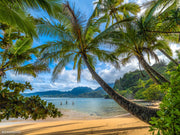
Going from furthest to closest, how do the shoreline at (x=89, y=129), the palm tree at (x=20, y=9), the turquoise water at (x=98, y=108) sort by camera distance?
the turquoise water at (x=98, y=108), the shoreline at (x=89, y=129), the palm tree at (x=20, y=9)

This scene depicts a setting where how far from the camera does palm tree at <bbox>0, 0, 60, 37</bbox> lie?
7.87 ft

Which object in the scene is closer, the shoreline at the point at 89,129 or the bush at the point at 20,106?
the bush at the point at 20,106

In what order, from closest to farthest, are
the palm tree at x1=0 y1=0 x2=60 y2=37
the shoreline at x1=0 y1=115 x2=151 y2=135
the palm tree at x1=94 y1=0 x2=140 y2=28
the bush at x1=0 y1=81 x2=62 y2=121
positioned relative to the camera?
the bush at x1=0 y1=81 x2=62 y2=121 → the palm tree at x1=0 y1=0 x2=60 y2=37 → the shoreline at x1=0 y1=115 x2=151 y2=135 → the palm tree at x1=94 y1=0 x2=140 y2=28

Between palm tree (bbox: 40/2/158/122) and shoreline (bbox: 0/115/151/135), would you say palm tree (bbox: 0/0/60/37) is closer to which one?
palm tree (bbox: 40/2/158/122)

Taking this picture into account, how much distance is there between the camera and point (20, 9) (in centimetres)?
283

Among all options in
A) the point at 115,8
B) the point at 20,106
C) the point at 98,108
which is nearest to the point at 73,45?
the point at 20,106

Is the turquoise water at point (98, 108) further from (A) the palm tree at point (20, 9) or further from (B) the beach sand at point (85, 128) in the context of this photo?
(A) the palm tree at point (20, 9)

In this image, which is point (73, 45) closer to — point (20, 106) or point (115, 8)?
point (20, 106)

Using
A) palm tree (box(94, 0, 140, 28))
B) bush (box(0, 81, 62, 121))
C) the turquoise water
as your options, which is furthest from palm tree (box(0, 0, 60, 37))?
the turquoise water

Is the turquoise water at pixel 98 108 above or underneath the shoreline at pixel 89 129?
underneath

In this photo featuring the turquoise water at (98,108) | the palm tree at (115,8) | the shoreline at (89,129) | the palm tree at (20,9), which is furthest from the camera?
the turquoise water at (98,108)

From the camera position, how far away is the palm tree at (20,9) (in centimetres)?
240

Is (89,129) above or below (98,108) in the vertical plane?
above

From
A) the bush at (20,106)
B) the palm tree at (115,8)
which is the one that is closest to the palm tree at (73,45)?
the palm tree at (115,8)
